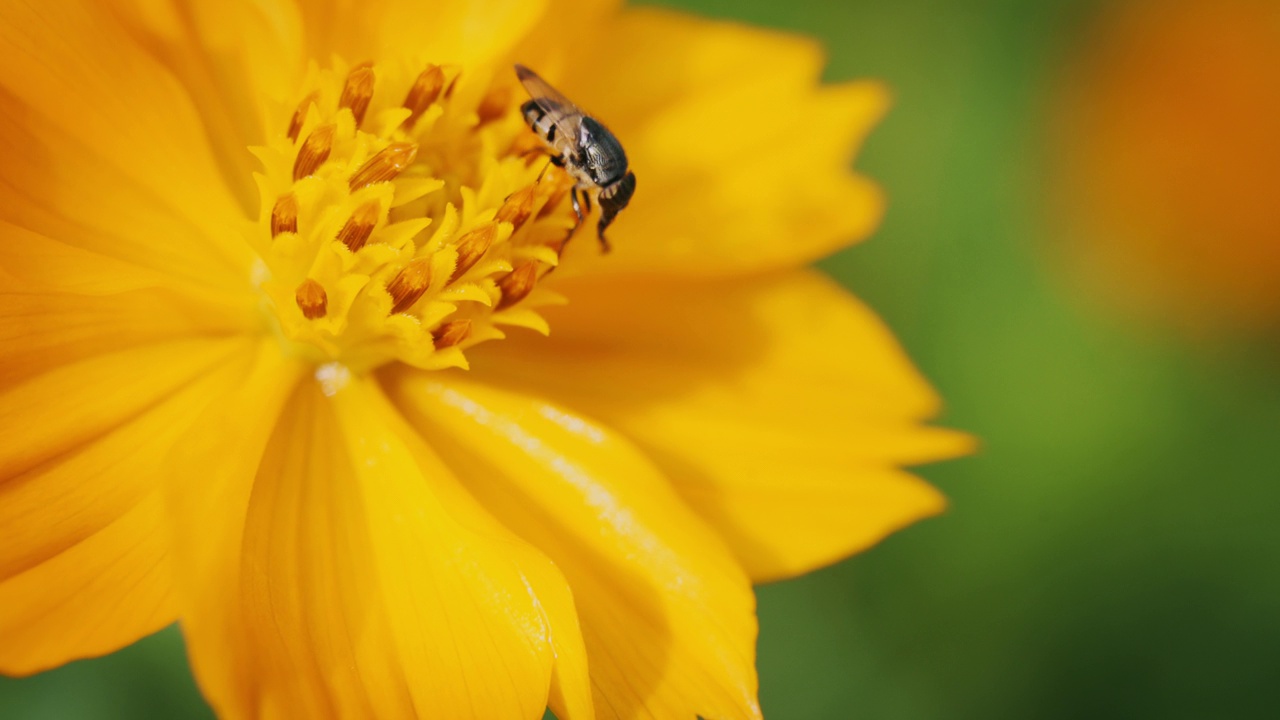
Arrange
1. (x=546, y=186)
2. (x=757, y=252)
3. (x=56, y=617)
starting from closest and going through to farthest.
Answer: (x=56, y=617)
(x=546, y=186)
(x=757, y=252)

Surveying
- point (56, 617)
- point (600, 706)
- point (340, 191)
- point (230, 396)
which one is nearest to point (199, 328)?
point (230, 396)

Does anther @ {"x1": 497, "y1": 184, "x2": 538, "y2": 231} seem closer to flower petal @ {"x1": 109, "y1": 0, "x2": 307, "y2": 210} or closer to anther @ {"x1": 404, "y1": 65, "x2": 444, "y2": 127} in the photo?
anther @ {"x1": 404, "y1": 65, "x2": 444, "y2": 127}

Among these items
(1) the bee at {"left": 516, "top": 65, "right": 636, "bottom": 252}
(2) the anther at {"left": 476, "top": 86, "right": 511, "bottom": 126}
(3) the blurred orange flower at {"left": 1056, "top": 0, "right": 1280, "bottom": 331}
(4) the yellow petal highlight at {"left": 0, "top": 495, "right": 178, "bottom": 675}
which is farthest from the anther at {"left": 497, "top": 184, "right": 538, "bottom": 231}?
(3) the blurred orange flower at {"left": 1056, "top": 0, "right": 1280, "bottom": 331}

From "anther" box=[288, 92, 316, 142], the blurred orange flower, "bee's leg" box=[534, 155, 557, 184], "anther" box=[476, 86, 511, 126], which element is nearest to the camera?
"anther" box=[288, 92, 316, 142]

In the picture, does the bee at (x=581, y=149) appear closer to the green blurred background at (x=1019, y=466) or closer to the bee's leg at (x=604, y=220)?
the bee's leg at (x=604, y=220)

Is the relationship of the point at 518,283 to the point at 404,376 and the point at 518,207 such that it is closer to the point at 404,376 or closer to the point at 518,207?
the point at 518,207

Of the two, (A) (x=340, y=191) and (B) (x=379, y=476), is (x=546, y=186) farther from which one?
(B) (x=379, y=476)

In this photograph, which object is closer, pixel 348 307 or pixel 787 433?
pixel 348 307
